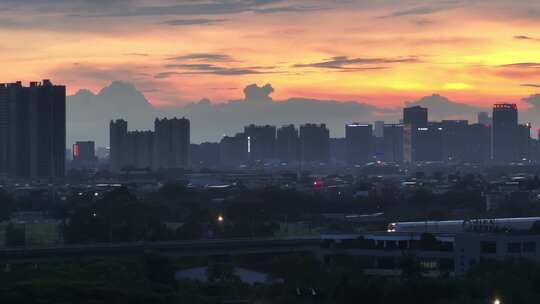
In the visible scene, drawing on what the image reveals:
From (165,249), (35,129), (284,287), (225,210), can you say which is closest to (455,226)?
(165,249)

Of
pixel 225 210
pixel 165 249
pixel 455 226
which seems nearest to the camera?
pixel 165 249

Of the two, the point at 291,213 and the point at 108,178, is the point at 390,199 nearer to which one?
the point at 291,213

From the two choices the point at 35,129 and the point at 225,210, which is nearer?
the point at 225,210

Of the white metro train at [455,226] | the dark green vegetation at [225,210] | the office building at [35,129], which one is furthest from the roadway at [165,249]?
the office building at [35,129]

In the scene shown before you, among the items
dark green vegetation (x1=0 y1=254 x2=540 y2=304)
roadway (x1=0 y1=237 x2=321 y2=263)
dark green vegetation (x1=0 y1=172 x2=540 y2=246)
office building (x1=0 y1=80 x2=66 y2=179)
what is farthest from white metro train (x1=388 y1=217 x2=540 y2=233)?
office building (x1=0 y1=80 x2=66 y2=179)

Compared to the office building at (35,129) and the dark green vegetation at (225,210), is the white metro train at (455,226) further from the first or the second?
the office building at (35,129)

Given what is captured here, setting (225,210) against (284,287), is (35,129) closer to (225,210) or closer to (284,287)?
(225,210)

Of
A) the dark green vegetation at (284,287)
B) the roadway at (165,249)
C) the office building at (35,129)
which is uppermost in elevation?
the office building at (35,129)
